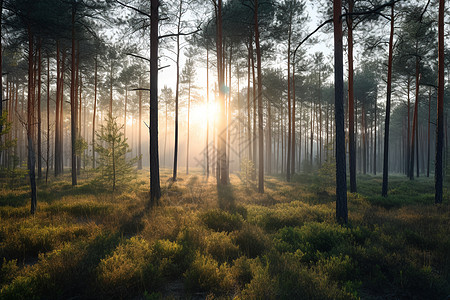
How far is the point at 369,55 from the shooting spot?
1280cm

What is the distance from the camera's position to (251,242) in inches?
183

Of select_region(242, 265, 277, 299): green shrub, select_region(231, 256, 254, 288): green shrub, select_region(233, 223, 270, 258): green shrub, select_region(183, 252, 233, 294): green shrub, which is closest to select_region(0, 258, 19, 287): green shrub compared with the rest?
select_region(183, 252, 233, 294): green shrub

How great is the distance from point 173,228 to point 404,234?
19.6ft

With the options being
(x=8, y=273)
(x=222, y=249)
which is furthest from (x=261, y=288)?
(x=8, y=273)

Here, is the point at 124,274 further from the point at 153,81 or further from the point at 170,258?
the point at 153,81

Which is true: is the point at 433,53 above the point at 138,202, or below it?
above

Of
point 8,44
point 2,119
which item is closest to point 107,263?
point 2,119

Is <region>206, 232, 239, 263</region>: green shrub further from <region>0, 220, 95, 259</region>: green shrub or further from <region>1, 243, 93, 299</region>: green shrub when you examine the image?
<region>0, 220, 95, 259</region>: green shrub

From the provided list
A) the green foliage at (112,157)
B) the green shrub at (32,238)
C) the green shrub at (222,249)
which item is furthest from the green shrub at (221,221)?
the green foliage at (112,157)

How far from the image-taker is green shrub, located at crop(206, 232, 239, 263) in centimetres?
413

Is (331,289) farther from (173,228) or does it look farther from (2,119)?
(2,119)

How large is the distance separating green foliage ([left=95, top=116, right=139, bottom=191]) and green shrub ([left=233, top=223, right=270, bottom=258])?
764cm

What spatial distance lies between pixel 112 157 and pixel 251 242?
9279 mm

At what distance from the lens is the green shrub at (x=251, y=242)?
4401 mm
